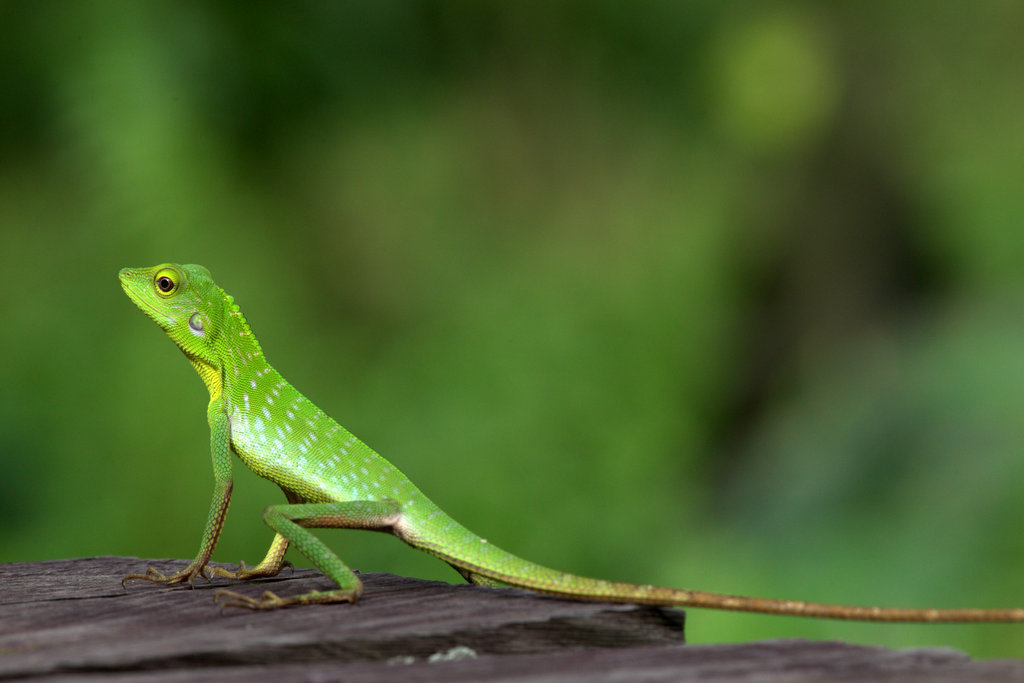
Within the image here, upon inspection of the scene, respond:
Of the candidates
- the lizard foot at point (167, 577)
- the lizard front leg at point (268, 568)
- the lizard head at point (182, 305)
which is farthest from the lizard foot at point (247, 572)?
the lizard head at point (182, 305)

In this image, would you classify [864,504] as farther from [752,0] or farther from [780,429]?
[752,0]

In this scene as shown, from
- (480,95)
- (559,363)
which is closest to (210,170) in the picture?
(480,95)

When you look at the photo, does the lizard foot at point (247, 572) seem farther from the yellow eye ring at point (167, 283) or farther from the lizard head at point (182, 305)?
the yellow eye ring at point (167, 283)

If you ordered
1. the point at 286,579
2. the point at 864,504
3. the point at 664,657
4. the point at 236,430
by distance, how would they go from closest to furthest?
1. the point at 664,657
2. the point at 286,579
3. the point at 236,430
4. the point at 864,504

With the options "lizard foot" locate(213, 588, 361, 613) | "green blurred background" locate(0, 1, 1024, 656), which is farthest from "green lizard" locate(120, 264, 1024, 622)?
"green blurred background" locate(0, 1, 1024, 656)

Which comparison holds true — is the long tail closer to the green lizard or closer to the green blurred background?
the green lizard

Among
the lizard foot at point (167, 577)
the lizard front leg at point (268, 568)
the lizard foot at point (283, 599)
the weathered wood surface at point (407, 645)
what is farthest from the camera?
the lizard front leg at point (268, 568)
